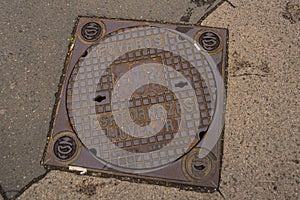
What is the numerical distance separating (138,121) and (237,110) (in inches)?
26.4

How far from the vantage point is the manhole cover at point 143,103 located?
210 centimetres

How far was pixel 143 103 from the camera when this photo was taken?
7.32ft

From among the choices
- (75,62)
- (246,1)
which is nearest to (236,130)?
(246,1)

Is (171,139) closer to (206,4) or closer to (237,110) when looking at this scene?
(237,110)

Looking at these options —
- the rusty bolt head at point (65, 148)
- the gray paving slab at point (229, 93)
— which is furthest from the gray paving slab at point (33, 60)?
the rusty bolt head at point (65, 148)

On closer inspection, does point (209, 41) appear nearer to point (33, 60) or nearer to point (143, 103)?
point (143, 103)

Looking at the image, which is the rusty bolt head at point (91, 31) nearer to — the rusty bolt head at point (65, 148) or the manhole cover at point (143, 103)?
the manhole cover at point (143, 103)

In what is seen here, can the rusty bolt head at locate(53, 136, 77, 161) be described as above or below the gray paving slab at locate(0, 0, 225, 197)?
below

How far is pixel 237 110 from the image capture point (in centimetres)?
221

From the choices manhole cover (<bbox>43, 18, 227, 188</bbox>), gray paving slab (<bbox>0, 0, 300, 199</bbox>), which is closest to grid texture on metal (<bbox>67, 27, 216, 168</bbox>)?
manhole cover (<bbox>43, 18, 227, 188</bbox>)

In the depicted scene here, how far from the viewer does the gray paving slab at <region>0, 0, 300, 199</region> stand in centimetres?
205

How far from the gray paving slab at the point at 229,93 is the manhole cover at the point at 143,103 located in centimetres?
9

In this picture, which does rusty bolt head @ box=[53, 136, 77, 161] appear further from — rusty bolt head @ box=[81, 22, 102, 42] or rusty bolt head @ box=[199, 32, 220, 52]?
rusty bolt head @ box=[199, 32, 220, 52]

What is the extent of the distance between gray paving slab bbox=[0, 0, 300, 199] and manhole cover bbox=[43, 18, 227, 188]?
9 centimetres
